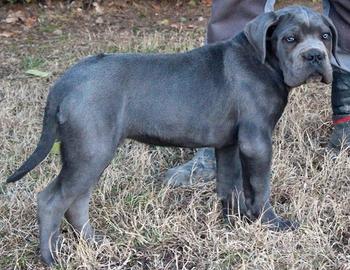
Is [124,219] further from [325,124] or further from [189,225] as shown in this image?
[325,124]

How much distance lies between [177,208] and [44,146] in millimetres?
875

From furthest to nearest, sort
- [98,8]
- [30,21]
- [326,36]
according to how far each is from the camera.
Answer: [98,8] → [30,21] → [326,36]

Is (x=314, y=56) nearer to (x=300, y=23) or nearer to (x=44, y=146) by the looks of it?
(x=300, y=23)

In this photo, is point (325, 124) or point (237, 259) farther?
point (325, 124)

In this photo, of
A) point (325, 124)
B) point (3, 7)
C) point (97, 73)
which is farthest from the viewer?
point (3, 7)

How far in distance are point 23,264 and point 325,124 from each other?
7.63ft

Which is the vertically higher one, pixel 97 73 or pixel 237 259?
pixel 97 73

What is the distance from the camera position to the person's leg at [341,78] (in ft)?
14.3

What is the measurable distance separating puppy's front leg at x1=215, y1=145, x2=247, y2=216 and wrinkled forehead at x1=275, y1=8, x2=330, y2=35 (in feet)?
2.30

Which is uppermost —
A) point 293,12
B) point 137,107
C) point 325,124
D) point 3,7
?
point 293,12

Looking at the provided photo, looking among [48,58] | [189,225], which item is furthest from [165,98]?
[48,58]

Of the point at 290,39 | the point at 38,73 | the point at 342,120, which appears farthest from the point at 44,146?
the point at 38,73

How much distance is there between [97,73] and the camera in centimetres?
323

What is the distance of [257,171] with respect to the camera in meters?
3.44
